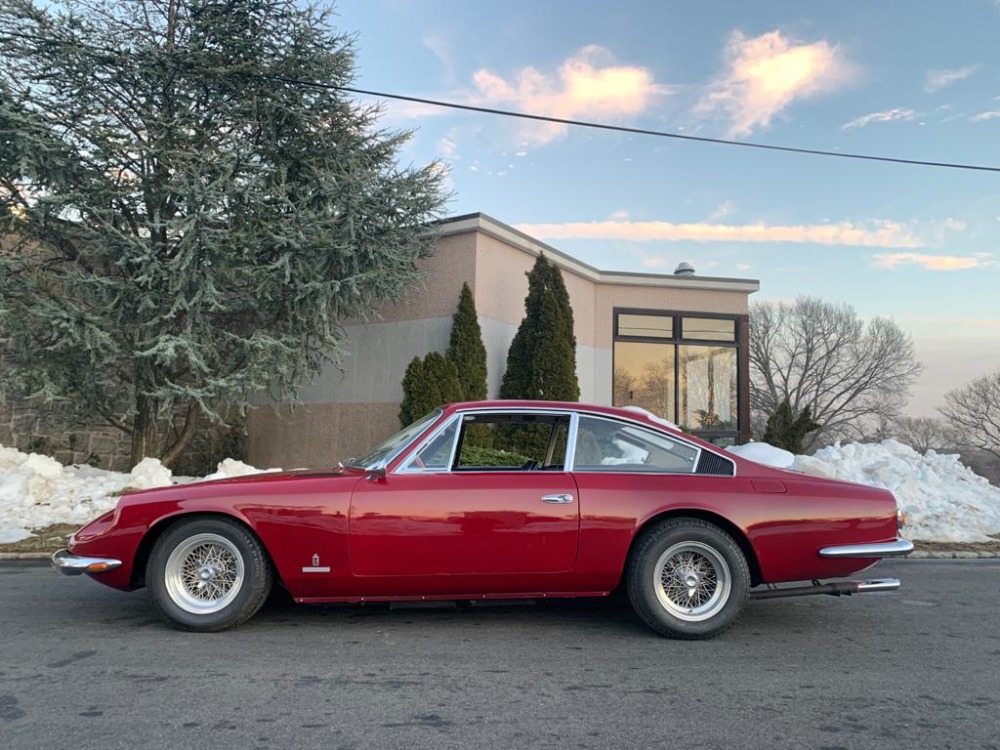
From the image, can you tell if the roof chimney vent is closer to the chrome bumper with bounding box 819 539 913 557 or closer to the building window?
the building window

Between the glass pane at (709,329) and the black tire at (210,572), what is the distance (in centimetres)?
1408

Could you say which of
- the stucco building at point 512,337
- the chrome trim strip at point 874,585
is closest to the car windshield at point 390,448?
the chrome trim strip at point 874,585

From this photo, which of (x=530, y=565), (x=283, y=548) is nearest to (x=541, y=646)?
(x=530, y=565)

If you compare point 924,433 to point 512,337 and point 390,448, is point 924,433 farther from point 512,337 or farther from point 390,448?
point 390,448

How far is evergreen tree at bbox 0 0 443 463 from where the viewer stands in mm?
10250

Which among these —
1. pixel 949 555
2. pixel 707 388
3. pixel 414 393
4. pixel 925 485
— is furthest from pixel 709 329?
pixel 949 555

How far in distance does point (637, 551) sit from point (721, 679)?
914mm

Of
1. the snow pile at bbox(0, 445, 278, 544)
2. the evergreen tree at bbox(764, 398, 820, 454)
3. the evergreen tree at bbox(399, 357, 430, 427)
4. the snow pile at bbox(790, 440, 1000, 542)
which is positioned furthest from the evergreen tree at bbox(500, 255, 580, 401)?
the evergreen tree at bbox(764, 398, 820, 454)

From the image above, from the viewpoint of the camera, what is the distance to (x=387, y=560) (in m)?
4.30

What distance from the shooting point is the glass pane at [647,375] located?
16.6 m

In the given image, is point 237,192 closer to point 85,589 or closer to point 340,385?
point 340,385

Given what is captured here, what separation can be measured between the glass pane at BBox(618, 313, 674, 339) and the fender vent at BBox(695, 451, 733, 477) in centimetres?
1215

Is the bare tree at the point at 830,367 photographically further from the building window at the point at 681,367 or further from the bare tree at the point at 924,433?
the building window at the point at 681,367

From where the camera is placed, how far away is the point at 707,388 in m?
17.2
